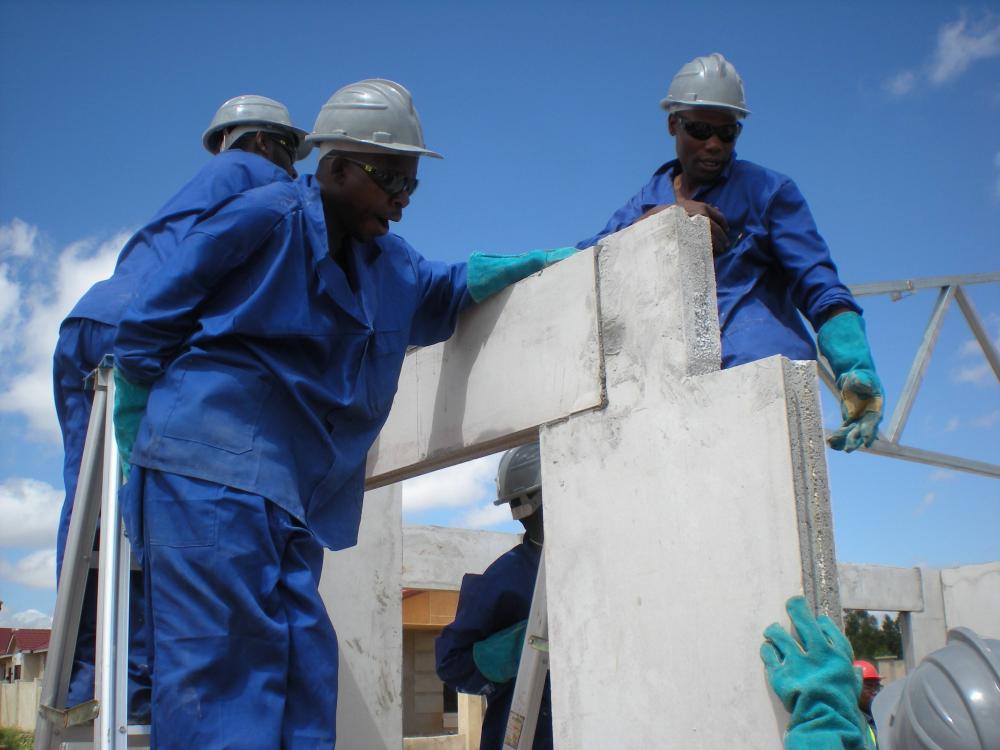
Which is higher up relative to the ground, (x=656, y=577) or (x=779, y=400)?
(x=779, y=400)

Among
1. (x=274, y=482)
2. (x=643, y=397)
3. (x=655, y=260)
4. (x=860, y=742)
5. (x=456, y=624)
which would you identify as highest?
(x=655, y=260)

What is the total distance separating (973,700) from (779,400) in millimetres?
1294

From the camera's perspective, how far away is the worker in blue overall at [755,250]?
3.05 m

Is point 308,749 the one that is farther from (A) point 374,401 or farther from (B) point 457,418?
(B) point 457,418

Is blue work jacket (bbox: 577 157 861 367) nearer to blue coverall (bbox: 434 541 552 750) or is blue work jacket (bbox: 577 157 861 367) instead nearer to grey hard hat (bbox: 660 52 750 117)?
grey hard hat (bbox: 660 52 750 117)

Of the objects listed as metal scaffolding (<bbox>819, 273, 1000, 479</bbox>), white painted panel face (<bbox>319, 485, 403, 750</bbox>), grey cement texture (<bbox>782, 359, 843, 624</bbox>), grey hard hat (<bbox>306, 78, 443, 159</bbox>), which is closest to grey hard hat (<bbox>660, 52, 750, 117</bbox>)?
grey hard hat (<bbox>306, 78, 443, 159</bbox>)

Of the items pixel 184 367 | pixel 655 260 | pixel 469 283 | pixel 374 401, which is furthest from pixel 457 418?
pixel 184 367

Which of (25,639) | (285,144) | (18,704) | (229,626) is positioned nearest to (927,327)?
(285,144)

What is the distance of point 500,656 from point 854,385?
212cm

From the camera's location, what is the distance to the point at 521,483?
4.82 m

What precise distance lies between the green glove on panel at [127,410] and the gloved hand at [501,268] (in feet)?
4.20

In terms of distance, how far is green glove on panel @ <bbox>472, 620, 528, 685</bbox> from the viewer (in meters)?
4.43

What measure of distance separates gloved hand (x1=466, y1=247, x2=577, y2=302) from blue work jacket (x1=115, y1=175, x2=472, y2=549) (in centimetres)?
67

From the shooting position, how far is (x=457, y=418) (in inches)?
145
